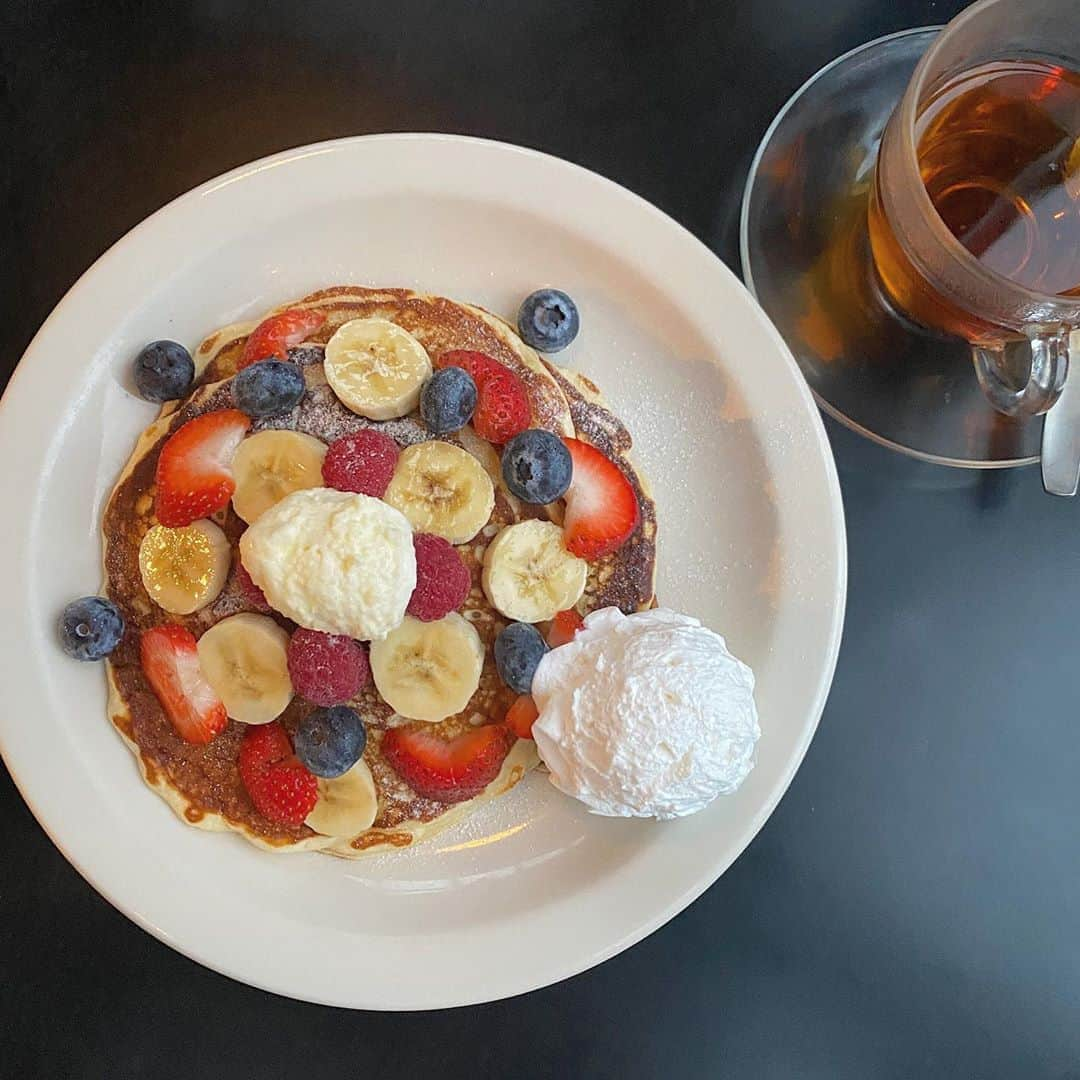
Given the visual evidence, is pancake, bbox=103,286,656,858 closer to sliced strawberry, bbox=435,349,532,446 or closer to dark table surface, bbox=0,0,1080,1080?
sliced strawberry, bbox=435,349,532,446

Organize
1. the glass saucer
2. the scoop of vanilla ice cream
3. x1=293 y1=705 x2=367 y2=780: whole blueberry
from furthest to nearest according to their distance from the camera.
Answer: the glass saucer
x1=293 y1=705 x2=367 y2=780: whole blueberry
the scoop of vanilla ice cream

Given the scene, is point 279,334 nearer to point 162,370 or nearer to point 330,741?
point 162,370

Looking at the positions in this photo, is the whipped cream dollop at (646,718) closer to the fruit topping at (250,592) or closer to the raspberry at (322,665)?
the raspberry at (322,665)

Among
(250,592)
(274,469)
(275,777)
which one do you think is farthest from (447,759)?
(274,469)

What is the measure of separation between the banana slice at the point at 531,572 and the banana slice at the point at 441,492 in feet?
0.18

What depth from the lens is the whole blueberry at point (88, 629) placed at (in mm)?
1308

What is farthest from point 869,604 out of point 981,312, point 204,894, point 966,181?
point 204,894

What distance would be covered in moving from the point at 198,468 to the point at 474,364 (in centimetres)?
38

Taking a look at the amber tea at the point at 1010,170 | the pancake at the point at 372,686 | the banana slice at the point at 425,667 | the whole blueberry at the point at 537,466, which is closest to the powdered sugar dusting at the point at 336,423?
the pancake at the point at 372,686

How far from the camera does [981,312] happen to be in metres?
1.19

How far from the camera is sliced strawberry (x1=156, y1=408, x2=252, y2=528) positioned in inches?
51.5

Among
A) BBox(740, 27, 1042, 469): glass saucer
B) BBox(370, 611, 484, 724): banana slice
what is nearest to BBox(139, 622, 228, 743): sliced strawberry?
BBox(370, 611, 484, 724): banana slice

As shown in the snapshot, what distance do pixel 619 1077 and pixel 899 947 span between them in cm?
44

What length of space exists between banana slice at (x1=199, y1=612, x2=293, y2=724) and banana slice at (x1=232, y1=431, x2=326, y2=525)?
0.46ft
